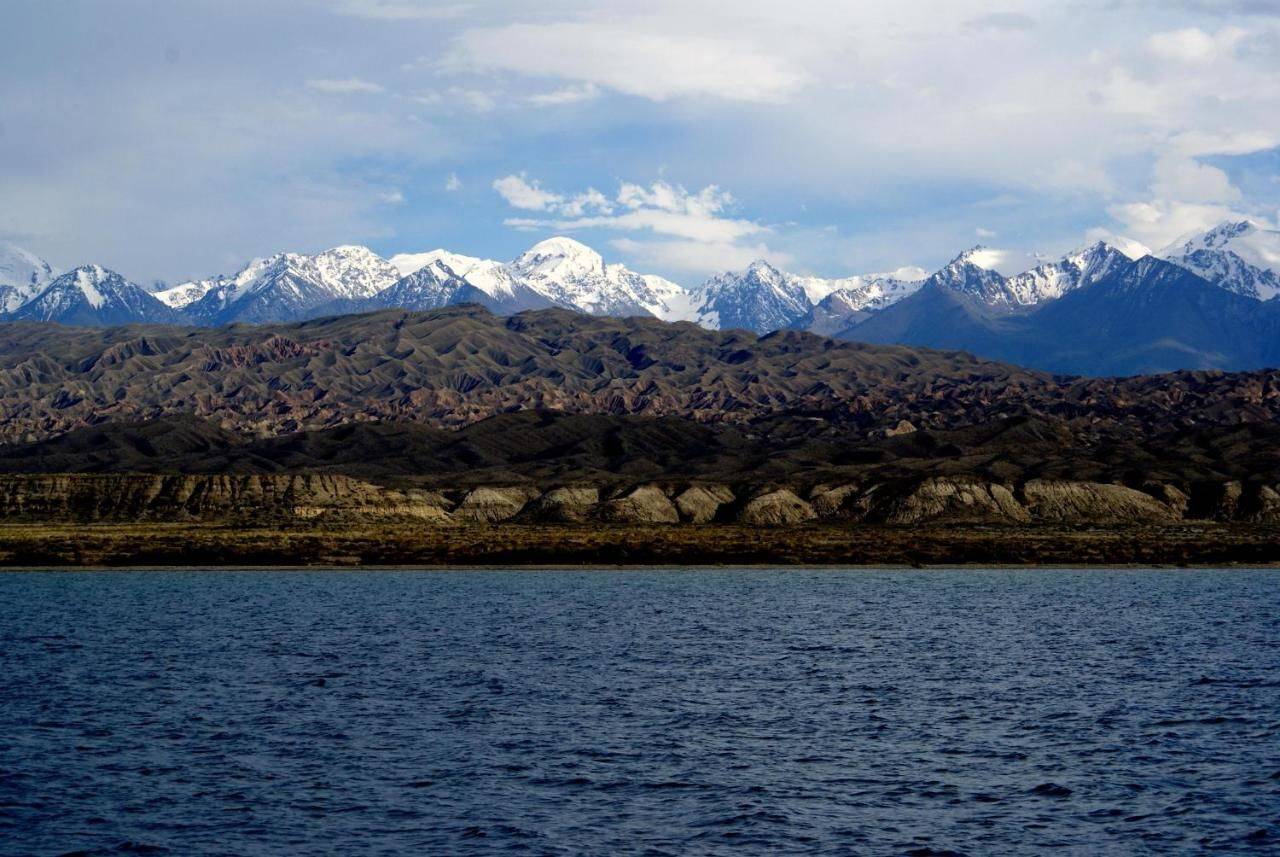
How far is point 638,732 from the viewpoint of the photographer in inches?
2158

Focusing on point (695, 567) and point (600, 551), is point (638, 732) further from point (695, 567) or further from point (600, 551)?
point (600, 551)

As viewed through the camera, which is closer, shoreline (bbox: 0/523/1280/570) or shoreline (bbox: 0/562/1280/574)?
shoreline (bbox: 0/562/1280/574)

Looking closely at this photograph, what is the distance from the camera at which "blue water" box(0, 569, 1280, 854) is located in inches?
1601

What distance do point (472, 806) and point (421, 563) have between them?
120509 mm

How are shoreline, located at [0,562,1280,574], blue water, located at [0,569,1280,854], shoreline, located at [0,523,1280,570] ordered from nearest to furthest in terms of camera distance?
blue water, located at [0,569,1280,854]
shoreline, located at [0,562,1280,574]
shoreline, located at [0,523,1280,570]

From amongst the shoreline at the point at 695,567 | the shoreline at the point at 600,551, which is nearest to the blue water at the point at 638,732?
the shoreline at the point at 695,567

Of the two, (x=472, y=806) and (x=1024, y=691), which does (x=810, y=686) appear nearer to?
(x=1024, y=691)

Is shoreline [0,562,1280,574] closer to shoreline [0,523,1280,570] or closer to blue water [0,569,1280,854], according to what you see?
shoreline [0,523,1280,570]

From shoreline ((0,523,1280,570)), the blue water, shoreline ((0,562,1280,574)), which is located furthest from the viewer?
shoreline ((0,523,1280,570))

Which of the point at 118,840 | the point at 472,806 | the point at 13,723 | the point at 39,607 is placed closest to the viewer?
the point at 118,840

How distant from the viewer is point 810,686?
67000 millimetres

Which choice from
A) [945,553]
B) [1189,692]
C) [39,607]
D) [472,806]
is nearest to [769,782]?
[472,806]

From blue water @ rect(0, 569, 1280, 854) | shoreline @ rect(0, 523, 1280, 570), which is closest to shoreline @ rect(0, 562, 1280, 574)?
shoreline @ rect(0, 523, 1280, 570)

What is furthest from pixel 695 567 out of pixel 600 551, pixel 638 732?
pixel 638 732
